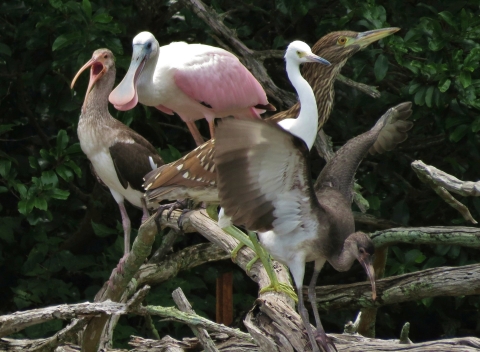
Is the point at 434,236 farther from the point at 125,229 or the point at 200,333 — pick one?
the point at 125,229

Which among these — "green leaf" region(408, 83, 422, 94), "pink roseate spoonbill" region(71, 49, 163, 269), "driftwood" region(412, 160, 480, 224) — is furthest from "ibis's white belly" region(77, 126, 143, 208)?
"driftwood" region(412, 160, 480, 224)

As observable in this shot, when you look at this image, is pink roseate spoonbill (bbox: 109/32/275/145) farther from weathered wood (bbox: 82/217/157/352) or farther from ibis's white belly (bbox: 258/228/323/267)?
ibis's white belly (bbox: 258/228/323/267)

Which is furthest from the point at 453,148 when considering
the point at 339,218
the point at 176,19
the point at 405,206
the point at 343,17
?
the point at 339,218

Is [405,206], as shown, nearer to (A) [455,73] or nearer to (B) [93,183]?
(A) [455,73]

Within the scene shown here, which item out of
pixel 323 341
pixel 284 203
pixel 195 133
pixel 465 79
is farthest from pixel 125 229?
pixel 323 341

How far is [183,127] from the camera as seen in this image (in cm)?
605

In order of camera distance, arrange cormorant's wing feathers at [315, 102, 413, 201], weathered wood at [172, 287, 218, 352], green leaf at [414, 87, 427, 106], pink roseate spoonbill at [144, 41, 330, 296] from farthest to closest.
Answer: green leaf at [414, 87, 427, 106] → pink roseate spoonbill at [144, 41, 330, 296] → cormorant's wing feathers at [315, 102, 413, 201] → weathered wood at [172, 287, 218, 352]

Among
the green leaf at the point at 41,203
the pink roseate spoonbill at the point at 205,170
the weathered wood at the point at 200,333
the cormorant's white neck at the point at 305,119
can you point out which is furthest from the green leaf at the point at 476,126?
the green leaf at the point at 41,203

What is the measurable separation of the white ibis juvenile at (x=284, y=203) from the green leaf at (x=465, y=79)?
1.31 m

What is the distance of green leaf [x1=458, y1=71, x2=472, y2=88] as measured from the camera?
15.9 ft

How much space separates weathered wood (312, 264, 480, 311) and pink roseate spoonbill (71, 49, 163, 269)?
1029mm

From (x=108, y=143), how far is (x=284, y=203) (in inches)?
73.8

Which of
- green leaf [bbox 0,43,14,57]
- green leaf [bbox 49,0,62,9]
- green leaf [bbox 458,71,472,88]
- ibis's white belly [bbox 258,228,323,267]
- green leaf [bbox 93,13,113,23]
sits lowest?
ibis's white belly [bbox 258,228,323,267]

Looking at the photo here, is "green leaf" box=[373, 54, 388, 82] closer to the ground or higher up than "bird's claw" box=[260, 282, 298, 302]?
higher up
